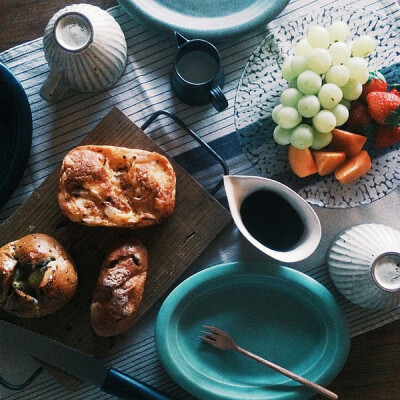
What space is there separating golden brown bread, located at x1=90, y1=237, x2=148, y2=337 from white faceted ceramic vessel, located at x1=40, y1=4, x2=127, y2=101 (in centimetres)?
30

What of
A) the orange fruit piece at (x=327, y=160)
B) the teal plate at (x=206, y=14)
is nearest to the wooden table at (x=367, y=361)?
the teal plate at (x=206, y=14)

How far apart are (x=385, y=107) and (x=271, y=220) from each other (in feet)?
0.89

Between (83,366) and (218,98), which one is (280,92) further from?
(83,366)

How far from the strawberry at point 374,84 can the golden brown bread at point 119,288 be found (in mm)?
470

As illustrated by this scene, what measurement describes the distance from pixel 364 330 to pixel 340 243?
0.19m

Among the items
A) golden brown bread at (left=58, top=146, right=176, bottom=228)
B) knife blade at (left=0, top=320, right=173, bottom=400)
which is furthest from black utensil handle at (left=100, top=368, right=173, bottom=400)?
golden brown bread at (left=58, top=146, right=176, bottom=228)

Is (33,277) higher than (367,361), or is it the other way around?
(33,277)

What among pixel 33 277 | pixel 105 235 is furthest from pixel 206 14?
pixel 33 277

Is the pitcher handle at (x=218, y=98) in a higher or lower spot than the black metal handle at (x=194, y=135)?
higher

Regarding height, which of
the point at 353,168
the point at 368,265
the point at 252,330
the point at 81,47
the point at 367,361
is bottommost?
the point at 367,361

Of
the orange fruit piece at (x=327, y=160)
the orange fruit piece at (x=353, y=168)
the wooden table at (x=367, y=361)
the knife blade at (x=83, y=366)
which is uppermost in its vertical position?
the orange fruit piece at (x=327, y=160)

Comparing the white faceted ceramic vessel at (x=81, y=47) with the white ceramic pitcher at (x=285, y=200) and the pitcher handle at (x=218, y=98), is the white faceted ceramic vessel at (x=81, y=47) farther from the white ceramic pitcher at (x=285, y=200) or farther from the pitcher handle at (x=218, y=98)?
the white ceramic pitcher at (x=285, y=200)

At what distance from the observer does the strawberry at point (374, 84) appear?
3.40ft

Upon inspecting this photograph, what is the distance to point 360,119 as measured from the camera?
3.40ft
